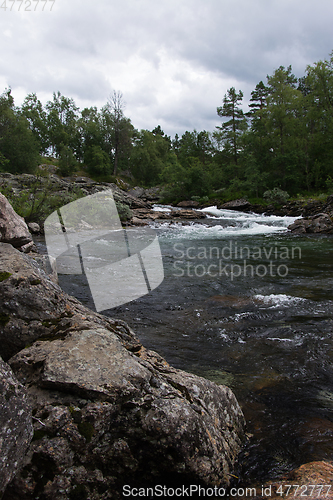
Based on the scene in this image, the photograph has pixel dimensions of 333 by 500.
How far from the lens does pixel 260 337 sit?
4984mm

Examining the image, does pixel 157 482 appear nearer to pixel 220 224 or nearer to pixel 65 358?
pixel 65 358

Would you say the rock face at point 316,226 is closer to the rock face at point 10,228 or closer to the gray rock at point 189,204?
the rock face at point 10,228

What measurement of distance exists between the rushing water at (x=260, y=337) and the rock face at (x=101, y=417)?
68 cm

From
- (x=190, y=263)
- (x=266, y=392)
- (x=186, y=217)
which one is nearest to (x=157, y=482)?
(x=266, y=392)

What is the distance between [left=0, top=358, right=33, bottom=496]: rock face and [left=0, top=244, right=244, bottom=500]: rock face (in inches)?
4.3

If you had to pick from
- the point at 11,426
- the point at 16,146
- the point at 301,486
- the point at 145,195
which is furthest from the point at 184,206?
the point at 11,426

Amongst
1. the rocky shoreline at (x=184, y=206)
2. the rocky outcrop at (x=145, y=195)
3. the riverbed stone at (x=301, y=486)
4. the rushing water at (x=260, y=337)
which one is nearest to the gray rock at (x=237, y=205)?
the rocky shoreline at (x=184, y=206)

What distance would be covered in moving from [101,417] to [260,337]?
3.79 m

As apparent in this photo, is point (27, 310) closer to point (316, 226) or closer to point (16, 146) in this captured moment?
point (316, 226)

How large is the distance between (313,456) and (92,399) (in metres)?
2.19

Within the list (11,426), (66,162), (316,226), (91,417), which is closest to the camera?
(11,426)

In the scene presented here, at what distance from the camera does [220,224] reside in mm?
25203

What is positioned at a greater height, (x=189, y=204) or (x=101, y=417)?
(x=189, y=204)

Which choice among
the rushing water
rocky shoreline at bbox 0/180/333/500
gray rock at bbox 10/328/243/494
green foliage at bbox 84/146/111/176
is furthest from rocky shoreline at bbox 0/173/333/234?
green foliage at bbox 84/146/111/176
